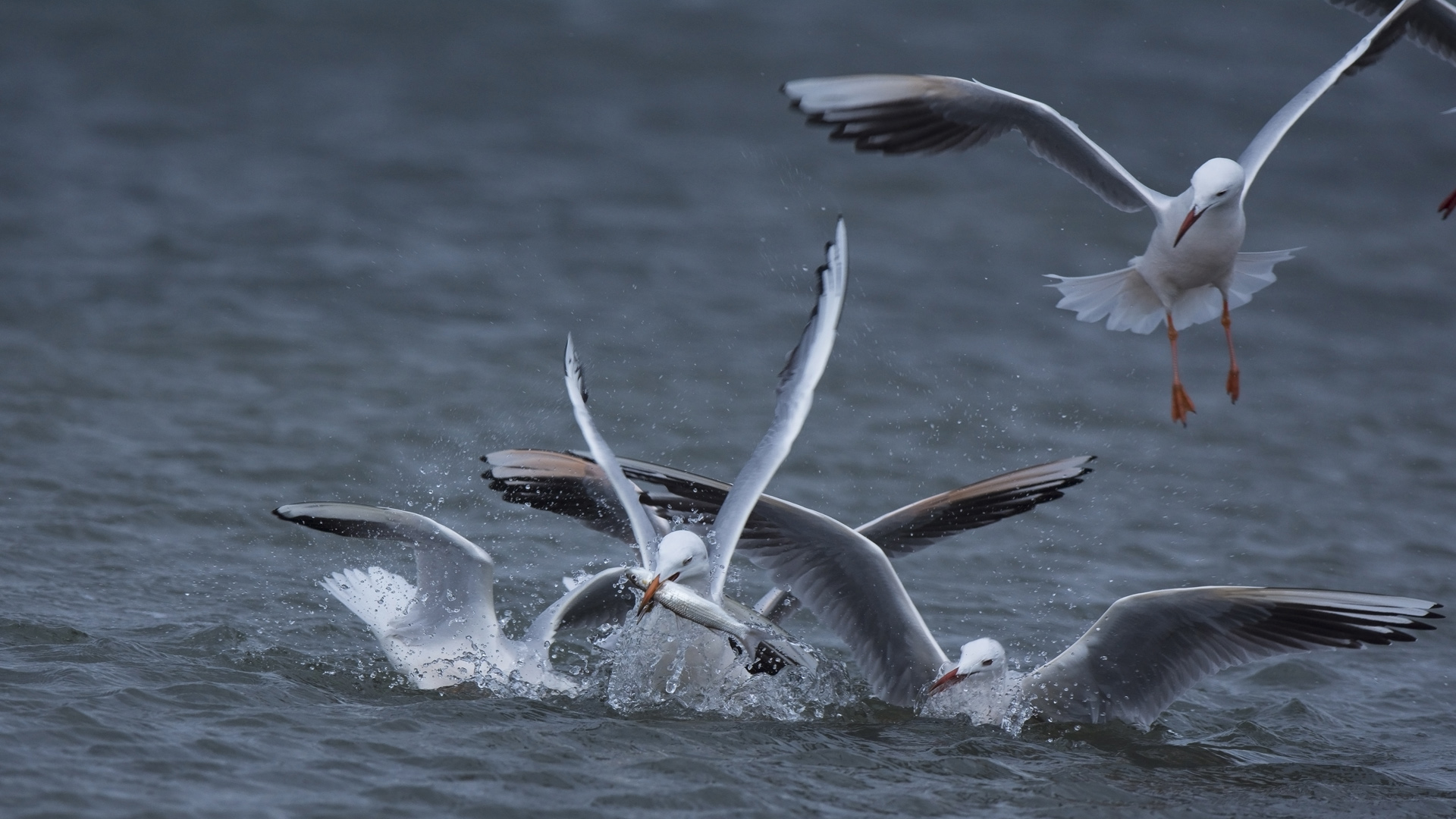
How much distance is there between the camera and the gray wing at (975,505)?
6098 mm

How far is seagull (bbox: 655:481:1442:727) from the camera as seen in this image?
529 cm

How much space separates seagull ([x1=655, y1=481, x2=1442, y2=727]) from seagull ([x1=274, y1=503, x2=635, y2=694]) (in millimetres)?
756

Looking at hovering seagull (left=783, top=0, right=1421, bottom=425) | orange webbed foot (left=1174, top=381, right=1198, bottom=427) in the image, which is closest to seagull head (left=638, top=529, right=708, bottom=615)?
hovering seagull (left=783, top=0, right=1421, bottom=425)

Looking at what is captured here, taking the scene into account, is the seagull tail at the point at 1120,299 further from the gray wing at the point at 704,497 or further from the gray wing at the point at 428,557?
the gray wing at the point at 428,557

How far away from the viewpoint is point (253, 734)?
488 cm

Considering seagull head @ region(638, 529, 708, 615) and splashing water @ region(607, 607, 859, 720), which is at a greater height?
seagull head @ region(638, 529, 708, 615)

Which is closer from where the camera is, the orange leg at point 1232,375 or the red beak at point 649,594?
the red beak at point 649,594

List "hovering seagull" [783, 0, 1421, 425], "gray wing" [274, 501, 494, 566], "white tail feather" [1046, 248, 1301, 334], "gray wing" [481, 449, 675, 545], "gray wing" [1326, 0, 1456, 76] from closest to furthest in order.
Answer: "gray wing" [274, 501, 494, 566], "hovering seagull" [783, 0, 1421, 425], "gray wing" [481, 449, 675, 545], "white tail feather" [1046, 248, 1301, 334], "gray wing" [1326, 0, 1456, 76]

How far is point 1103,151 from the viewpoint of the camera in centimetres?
596

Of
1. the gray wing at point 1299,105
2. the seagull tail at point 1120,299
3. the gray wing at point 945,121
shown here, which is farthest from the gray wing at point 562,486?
the gray wing at point 1299,105

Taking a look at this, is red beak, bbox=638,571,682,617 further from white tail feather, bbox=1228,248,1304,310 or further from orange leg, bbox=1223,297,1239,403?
white tail feather, bbox=1228,248,1304,310

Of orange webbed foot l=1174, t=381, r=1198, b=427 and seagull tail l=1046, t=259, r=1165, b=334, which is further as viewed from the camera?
seagull tail l=1046, t=259, r=1165, b=334

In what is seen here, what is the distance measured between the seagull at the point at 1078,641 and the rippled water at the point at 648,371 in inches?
5.6

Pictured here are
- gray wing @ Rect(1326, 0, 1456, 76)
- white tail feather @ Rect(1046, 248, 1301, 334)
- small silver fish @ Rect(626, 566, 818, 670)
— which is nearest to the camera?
small silver fish @ Rect(626, 566, 818, 670)
